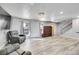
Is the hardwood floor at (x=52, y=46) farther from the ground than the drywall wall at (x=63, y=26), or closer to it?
closer to it

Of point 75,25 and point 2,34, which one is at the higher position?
point 75,25

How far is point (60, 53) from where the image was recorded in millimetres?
2186

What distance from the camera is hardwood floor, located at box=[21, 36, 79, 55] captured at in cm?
218

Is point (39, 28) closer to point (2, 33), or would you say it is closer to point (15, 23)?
point (15, 23)

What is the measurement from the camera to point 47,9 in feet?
7.36

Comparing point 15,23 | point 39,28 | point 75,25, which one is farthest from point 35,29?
point 75,25

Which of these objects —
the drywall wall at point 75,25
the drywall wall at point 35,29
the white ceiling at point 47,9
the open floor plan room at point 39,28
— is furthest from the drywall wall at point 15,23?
the drywall wall at point 75,25

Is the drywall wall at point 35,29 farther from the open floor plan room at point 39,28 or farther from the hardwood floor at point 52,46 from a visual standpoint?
the hardwood floor at point 52,46

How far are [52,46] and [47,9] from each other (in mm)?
767

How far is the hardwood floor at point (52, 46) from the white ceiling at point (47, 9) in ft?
1.63

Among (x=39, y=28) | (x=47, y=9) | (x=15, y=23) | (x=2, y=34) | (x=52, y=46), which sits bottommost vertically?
(x=52, y=46)

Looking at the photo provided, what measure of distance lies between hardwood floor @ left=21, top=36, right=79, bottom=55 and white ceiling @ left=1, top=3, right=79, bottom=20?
1.63 feet

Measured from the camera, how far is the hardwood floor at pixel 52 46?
2180 mm
